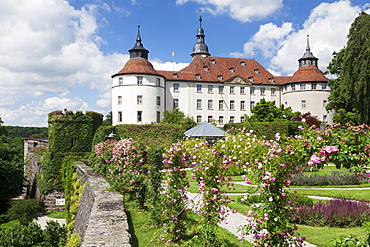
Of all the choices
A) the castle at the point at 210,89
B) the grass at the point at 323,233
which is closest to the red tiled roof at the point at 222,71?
the castle at the point at 210,89

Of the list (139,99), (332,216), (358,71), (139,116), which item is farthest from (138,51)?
(332,216)

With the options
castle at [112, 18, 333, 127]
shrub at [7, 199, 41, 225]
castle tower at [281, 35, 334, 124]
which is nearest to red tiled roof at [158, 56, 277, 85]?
castle at [112, 18, 333, 127]

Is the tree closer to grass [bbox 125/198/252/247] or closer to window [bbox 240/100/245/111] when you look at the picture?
window [bbox 240/100/245/111]

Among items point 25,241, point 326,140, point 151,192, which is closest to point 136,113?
point 25,241

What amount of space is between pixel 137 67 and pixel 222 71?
13070 millimetres

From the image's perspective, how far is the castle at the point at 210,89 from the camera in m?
38.0

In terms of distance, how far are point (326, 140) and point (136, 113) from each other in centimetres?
3452

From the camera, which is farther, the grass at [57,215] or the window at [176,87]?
the window at [176,87]

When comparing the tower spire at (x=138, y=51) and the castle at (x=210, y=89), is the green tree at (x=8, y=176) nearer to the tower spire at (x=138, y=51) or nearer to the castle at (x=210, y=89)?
the castle at (x=210, y=89)

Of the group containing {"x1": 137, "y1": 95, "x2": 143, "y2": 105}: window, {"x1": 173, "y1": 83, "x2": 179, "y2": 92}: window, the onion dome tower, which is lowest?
{"x1": 137, "y1": 95, "x2": 143, "y2": 105}: window

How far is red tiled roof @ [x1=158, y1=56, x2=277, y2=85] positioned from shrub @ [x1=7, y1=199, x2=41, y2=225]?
25586 millimetres

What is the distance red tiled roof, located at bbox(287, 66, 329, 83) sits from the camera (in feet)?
140

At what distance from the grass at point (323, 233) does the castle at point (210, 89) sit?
31451 millimetres

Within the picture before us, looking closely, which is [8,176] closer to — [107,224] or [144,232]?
[144,232]
